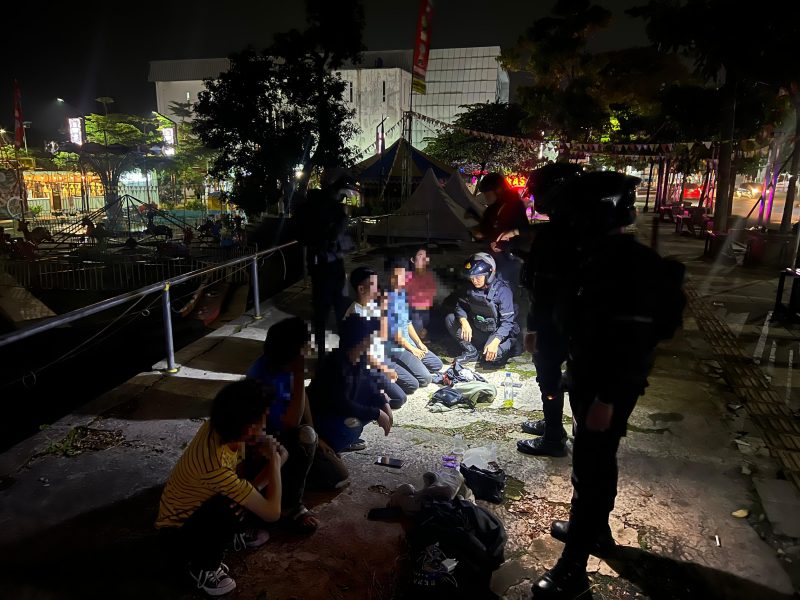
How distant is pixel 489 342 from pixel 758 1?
44.1 ft

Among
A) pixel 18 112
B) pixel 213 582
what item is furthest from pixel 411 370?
pixel 18 112

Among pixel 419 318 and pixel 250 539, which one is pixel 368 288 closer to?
pixel 419 318

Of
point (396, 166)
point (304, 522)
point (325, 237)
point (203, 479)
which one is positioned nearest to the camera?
point (203, 479)

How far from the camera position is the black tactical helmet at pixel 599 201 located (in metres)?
2.56

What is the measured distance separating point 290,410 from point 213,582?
968 millimetres

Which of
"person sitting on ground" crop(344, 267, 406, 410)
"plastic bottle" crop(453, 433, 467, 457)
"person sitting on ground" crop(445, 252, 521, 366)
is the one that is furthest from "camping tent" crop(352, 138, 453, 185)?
"plastic bottle" crop(453, 433, 467, 457)

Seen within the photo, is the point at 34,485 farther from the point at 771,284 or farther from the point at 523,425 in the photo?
the point at 771,284

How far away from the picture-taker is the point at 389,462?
370 cm

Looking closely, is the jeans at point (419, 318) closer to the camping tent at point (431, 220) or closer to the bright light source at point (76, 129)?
the camping tent at point (431, 220)

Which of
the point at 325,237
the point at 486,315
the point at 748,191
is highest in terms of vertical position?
the point at 748,191

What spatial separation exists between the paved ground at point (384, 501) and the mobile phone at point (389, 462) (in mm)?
52

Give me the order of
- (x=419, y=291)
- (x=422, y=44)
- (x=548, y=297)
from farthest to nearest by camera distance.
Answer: (x=422, y=44) → (x=419, y=291) → (x=548, y=297)

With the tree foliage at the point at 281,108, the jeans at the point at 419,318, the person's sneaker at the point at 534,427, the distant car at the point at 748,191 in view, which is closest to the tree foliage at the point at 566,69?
the tree foliage at the point at 281,108

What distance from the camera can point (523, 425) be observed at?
4375 millimetres
